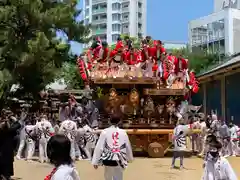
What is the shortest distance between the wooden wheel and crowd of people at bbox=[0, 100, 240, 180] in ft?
5.05

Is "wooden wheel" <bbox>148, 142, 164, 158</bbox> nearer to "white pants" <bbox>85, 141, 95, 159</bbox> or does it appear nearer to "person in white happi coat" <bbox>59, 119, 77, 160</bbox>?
"white pants" <bbox>85, 141, 95, 159</bbox>

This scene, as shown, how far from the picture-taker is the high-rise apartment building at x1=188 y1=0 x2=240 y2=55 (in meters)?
53.5

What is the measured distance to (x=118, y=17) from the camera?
3922 inches

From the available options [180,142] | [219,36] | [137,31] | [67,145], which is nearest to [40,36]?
[180,142]

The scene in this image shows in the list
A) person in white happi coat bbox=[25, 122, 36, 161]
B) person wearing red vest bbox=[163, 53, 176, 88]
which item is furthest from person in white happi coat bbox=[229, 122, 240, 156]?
person in white happi coat bbox=[25, 122, 36, 161]

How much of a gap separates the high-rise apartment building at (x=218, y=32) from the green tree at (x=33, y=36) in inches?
1257

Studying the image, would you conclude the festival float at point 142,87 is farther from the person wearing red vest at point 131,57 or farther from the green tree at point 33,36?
the green tree at point 33,36

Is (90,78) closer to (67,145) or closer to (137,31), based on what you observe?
(67,145)

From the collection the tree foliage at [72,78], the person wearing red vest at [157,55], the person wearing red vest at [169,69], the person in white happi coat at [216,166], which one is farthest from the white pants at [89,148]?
the tree foliage at [72,78]

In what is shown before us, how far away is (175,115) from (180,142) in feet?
12.4

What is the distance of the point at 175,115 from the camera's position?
17203mm

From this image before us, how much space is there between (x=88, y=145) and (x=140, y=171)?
3229 millimetres

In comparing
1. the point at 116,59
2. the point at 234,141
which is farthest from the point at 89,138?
the point at 234,141

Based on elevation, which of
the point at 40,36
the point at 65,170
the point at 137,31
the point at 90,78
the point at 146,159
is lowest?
the point at 146,159
